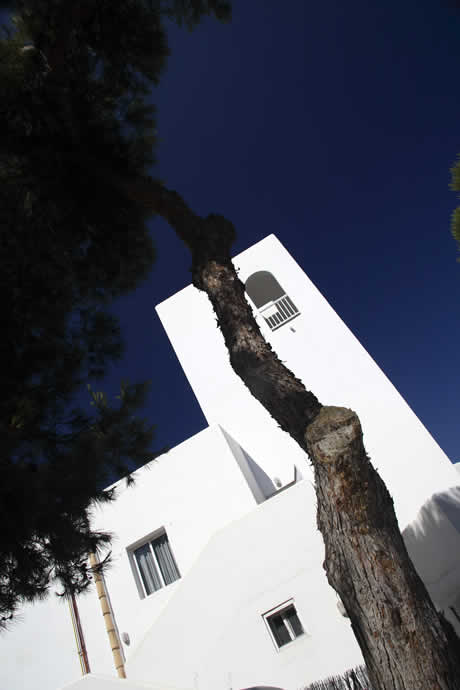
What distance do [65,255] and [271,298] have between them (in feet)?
32.0

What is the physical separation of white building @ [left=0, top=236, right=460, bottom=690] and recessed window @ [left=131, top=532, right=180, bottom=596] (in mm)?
30

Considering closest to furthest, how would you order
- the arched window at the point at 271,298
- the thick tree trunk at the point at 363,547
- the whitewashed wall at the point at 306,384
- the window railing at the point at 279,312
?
1. the thick tree trunk at the point at 363,547
2. the whitewashed wall at the point at 306,384
3. the window railing at the point at 279,312
4. the arched window at the point at 271,298

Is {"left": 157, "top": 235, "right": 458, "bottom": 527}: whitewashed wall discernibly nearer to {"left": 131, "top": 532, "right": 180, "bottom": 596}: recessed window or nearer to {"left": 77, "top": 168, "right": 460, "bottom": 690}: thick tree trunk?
{"left": 131, "top": 532, "right": 180, "bottom": 596}: recessed window

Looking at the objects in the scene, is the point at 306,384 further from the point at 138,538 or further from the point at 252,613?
the point at 138,538

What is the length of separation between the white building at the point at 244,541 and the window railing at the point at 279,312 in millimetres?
47

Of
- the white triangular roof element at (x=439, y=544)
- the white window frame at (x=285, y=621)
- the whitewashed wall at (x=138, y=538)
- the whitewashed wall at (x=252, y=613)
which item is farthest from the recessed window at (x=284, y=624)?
the white triangular roof element at (x=439, y=544)

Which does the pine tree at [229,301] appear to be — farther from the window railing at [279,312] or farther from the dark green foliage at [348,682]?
the window railing at [279,312]

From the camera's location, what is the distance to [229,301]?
4.07 metres

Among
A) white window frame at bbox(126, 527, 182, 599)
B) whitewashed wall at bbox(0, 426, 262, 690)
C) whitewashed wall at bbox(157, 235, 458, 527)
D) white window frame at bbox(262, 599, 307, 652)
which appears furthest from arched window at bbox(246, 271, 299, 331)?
white window frame at bbox(262, 599, 307, 652)

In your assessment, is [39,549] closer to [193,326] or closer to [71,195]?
[71,195]

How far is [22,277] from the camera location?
4.38m

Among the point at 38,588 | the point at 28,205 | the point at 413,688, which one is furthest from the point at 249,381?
the point at 28,205

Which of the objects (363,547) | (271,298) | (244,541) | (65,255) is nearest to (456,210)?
(363,547)

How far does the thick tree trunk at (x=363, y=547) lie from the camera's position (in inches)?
79.8
